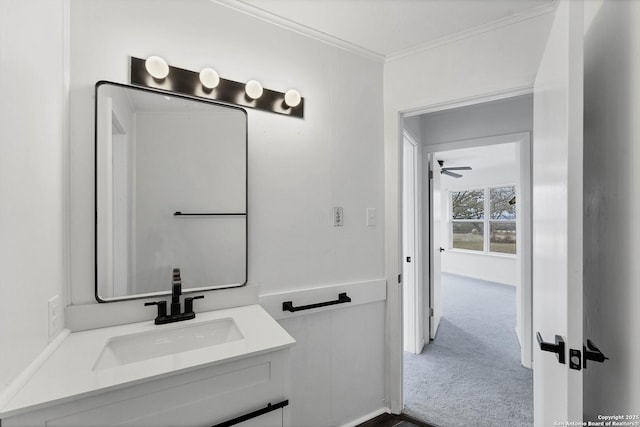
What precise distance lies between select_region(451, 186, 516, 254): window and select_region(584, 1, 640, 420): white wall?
571 centimetres

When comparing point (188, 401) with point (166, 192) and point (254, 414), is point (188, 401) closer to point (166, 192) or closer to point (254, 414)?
point (254, 414)

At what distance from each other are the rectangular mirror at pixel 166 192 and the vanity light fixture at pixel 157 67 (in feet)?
0.24

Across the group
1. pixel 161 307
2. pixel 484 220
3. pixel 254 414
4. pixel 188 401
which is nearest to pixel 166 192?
pixel 161 307

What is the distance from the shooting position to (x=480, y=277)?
6840mm

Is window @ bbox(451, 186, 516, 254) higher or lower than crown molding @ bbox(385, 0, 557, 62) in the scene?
lower

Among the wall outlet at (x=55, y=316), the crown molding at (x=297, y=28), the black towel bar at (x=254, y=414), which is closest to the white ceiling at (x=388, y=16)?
the crown molding at (x=297, y=28)

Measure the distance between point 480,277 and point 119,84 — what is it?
7.21 metres

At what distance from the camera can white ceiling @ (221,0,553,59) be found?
1.63 meters

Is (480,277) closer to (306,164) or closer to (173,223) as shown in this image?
(306,164)

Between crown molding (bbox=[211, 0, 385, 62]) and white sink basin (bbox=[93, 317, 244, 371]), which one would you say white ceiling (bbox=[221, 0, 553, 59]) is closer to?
crown molding (bbox=[211, 0, 385, 62])

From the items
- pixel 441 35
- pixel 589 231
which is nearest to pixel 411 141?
pixel 441 35

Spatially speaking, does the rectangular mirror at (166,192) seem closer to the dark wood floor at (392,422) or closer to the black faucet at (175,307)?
the black faucet at (175,307)

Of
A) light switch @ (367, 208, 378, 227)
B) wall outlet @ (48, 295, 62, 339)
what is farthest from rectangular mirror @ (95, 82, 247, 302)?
light switch @ (367, 208, 378, 227)

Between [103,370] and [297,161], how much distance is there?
4.16 feet
